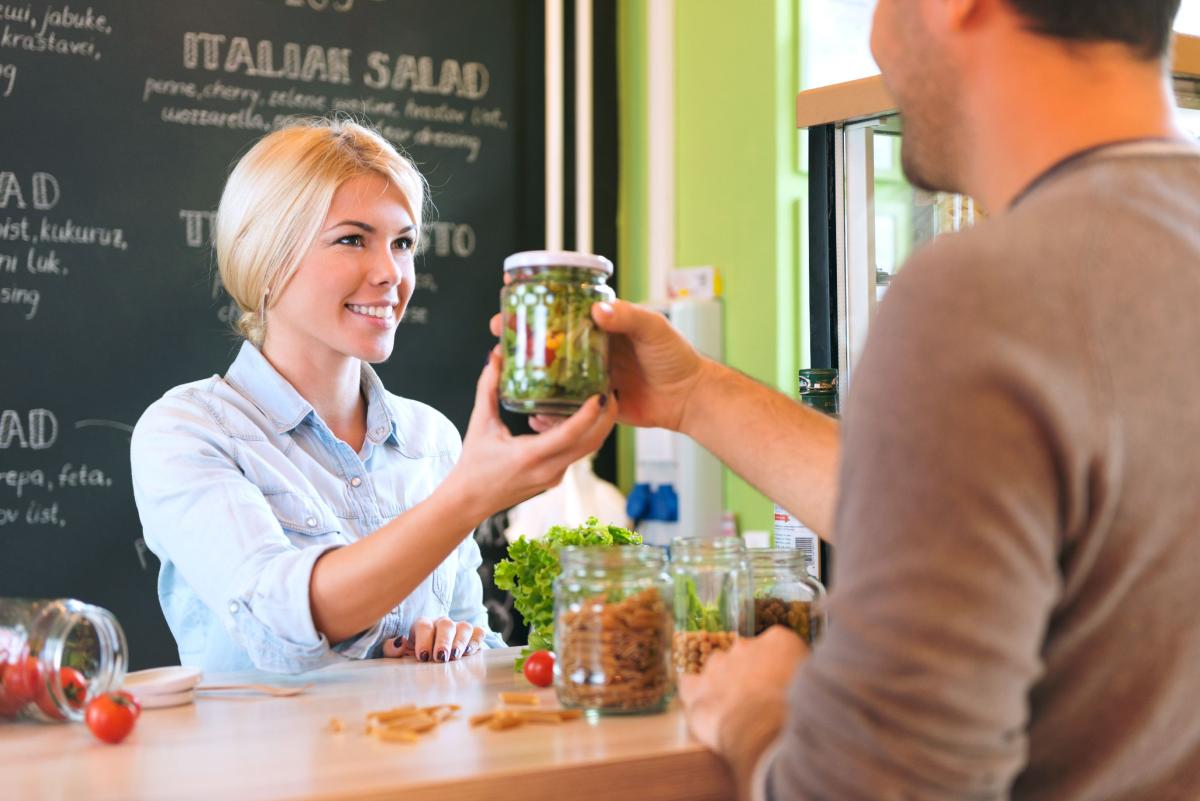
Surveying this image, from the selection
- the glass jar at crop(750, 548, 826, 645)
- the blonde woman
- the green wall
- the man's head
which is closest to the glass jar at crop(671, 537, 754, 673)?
the glass jar at crop(750, 548, 826, 645)

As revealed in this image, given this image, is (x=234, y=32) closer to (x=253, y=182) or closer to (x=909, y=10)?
(x=253, y=182)

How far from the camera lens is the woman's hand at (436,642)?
178 cm

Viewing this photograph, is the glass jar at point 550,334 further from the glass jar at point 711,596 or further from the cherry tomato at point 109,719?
the cherry tomato at point 109,719

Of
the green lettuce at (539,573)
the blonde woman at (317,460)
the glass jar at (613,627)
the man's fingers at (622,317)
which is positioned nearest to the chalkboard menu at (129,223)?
the blonde woman at (317,460)

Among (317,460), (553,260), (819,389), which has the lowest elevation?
(317,460)

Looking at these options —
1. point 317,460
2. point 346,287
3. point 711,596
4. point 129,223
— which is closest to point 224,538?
point 317,460

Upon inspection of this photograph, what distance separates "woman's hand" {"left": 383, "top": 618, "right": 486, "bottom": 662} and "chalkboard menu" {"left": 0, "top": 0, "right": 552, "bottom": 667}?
144 centimetres

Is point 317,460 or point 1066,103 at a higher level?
point 1066,103

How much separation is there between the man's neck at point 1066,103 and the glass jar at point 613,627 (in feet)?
1.70

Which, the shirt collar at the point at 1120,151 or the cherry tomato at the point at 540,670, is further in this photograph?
the cherry tomato at the point at 540,670

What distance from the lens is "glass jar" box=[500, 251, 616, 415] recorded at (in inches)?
49.6

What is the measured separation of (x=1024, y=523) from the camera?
0.76 meters

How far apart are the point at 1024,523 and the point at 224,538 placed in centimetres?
120

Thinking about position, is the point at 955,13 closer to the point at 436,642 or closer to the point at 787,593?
the point at 787,593
